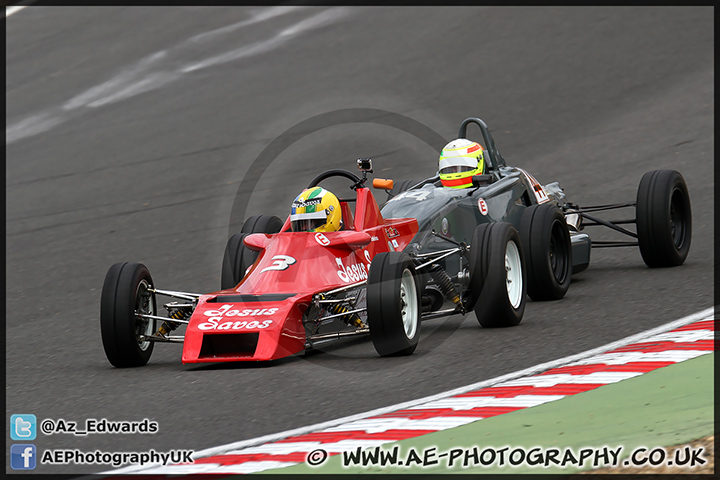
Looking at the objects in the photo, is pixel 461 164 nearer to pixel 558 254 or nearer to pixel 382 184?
pixel 382 184

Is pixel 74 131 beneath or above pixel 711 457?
above

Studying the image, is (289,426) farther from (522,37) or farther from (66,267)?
(522,37)

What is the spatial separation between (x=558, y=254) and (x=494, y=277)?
5.65 feet

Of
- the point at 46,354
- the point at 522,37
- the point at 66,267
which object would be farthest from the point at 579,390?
the point at 522,37

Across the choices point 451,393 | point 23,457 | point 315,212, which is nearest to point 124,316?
point 315,212

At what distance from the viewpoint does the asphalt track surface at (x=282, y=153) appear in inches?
286

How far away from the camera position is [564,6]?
24.9m

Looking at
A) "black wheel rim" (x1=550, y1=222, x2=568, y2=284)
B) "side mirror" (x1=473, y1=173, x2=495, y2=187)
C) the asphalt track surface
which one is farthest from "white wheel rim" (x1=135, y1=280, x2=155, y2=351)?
"black wheel rim" (x1=550, y1=222, x2=568, y2=284)

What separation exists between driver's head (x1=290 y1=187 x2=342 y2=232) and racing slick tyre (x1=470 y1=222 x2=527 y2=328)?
118 centimetres

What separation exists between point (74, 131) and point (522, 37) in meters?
9.66

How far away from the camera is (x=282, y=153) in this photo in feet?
59.2

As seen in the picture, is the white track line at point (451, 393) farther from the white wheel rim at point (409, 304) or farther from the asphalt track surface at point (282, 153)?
the white wheel rim at point (409, 304)

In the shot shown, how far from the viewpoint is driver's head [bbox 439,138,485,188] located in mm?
10242

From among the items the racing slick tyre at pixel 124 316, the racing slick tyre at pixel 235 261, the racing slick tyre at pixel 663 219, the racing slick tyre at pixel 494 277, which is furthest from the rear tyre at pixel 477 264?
the racing slick tyre at pixel 124 316
